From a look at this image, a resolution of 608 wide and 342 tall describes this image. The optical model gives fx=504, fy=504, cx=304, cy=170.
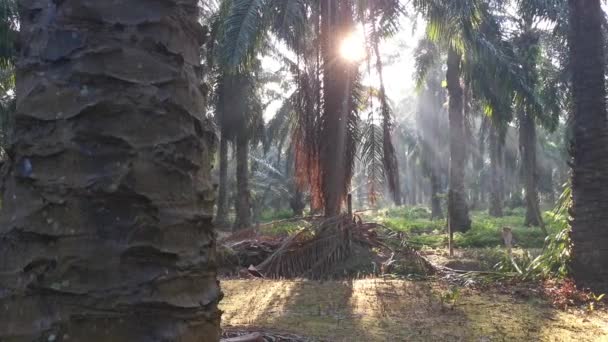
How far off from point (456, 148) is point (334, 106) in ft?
28.2

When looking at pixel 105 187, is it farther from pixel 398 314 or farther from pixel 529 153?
pixel 529 153

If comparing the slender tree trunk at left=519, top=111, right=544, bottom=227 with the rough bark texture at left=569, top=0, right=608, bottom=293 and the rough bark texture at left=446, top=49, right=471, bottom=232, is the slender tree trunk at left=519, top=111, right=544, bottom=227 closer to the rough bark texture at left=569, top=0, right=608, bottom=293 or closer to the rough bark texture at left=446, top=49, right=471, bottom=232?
the rough bark texture at left=446, top=49, right=471, bottom=232

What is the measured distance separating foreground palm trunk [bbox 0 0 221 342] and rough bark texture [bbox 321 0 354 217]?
723cm

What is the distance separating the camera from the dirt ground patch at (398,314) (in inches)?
145

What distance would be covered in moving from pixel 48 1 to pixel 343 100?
7456 mm

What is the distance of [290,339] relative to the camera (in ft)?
8.84

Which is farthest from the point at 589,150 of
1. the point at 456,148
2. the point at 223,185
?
the point at 223,185

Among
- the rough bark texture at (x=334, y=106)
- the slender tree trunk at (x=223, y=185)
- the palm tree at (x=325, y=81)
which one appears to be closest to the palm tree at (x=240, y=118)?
the slender tree trunk at (x=223, y=185)

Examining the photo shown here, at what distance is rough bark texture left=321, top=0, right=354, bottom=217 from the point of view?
857 centimetres

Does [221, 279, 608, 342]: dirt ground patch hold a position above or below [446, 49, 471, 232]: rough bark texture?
below

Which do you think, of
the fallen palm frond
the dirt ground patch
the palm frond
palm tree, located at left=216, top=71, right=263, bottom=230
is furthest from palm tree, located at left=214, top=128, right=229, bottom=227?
the dirt ground patch

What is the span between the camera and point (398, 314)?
173 inches

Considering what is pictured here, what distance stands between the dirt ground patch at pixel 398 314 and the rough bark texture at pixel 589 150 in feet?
3.79

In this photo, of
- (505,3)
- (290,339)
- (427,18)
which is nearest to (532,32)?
(505,3)
